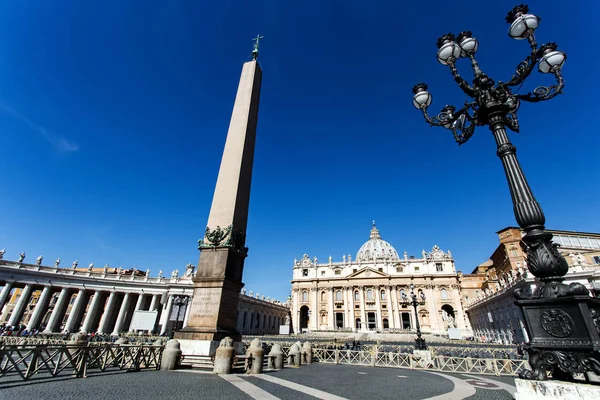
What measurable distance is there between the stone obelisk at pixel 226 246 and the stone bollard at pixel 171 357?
0.61 m

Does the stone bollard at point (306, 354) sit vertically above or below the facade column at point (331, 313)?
below

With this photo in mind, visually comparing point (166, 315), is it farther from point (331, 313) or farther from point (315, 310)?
point (331, 313)

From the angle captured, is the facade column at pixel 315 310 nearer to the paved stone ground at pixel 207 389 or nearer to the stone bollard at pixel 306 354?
the stone bollard at pixel 306 354

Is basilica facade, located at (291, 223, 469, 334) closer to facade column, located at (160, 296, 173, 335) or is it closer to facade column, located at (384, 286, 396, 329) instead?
facade column, located at (384, 286, 396, 329)

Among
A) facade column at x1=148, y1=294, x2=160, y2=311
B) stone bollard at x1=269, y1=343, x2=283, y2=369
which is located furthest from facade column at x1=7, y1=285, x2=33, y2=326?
stone bollard at x1=269, y1=343, x2=283, y2=369

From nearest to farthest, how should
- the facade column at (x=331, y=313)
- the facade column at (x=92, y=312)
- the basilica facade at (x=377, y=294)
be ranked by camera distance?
the facade column at (x=92, y=312) → the basilica facade at (x=377, y=294) → the facade column at (x=331, y=313)

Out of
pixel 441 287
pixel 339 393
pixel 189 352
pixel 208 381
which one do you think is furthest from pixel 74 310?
pixel 441 287

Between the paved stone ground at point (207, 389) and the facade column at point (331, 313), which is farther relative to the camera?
the facade column at point (331, 313)

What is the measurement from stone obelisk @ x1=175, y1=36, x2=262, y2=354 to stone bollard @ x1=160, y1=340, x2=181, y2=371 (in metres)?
0.61

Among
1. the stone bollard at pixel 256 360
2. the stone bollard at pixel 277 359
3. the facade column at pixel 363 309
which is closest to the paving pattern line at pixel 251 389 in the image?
the stone bollard at pixel 256 360

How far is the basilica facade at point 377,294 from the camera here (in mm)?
66250

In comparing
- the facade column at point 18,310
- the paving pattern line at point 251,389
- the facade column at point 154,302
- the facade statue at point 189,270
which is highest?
the facade statue at point 189,270

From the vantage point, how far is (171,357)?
356 inches

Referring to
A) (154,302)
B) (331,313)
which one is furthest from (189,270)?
(331,313)
